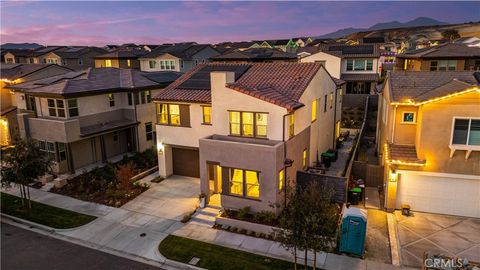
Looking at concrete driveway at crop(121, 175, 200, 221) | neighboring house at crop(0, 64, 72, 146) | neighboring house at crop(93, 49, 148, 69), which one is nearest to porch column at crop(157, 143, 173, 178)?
concrete driveway at crop(121, 175, 200, 221)

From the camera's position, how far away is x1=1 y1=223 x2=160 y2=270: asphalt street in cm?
1341

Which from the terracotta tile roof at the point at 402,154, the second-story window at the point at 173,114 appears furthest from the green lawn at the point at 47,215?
the terracotta tile roof at the point at 402,154

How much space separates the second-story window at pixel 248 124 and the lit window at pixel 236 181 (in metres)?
2.16

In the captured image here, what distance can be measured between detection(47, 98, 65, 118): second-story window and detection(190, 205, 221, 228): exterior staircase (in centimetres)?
1292

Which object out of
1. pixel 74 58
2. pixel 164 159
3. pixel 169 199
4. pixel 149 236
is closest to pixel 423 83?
pixel 169 199

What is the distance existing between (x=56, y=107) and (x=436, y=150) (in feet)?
78.5

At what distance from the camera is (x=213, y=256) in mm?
13672

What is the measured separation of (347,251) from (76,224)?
13310mm

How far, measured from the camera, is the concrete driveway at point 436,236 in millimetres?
13359

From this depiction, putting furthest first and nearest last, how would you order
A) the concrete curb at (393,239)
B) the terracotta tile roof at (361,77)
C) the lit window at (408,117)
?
the terracotta tile roof at (361,77) → the lit window at (408,117) → the concrete curb at (393,239)

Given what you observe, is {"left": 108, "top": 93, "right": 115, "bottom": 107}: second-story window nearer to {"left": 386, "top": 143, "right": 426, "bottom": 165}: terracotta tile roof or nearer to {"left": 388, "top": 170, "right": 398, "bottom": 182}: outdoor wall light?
{"left": 386, "top": 143, "right": 426, "bottom": 165}: terracotta tile roof

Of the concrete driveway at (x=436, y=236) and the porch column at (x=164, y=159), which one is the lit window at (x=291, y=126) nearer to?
the concrete driveway at (x=436, y=236)

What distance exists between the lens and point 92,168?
79.1ft
